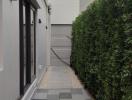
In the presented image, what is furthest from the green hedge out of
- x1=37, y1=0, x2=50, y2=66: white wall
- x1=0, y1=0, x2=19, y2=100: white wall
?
x1=37, y1=0, x2=50, y2=66: white wall

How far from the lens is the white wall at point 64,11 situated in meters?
16.4

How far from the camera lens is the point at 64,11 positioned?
54.0 feet

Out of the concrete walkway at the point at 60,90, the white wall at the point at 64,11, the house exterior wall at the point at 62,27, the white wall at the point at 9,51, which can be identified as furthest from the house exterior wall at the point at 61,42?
the white wall at the point at 9,51

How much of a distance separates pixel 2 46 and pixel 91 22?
3030 millimetres

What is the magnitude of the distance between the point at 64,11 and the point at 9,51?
39.2ft

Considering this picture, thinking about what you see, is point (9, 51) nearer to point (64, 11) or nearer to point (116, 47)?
point (116, 47)

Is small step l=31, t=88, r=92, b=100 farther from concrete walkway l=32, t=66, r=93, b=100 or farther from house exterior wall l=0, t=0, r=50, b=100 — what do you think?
house exterior wall l=0, t=0, r=50, b=100

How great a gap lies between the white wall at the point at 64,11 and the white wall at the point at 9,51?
432 inches

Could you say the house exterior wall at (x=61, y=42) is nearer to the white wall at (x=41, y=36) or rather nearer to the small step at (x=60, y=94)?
the white wall at (x=41, y=36)

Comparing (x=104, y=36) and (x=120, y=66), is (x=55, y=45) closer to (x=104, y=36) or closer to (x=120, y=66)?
(x=104, y=36)

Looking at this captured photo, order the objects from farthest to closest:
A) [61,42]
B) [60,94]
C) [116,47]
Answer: [61,42], [60,94], [116,47]

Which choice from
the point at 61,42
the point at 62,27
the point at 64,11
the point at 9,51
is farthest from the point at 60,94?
the point at 64,11

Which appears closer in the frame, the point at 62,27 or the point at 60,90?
the point at 60,90

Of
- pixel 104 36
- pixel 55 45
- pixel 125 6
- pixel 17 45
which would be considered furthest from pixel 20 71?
pixel 55 45
